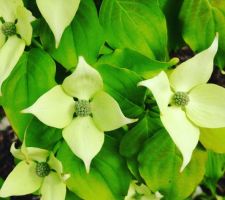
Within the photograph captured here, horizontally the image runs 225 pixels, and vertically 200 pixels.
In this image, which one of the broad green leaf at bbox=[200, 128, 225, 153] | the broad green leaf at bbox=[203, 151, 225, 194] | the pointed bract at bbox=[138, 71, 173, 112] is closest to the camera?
the pointed bract at bbox=[138, 71, 173, 112]

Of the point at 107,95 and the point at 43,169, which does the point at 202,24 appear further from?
the point at 43,169

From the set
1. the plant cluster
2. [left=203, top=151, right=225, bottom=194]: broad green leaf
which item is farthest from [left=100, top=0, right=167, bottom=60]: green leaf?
[left=203, top=151, right=225, bottom=194]: broad green leaf

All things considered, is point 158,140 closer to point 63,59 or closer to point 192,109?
point 192,109

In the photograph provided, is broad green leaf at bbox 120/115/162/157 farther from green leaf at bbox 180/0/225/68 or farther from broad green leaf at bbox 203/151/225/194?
broad green leaf at bbox 203/151/225/194

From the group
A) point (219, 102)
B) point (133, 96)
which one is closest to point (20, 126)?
point (133, 96)

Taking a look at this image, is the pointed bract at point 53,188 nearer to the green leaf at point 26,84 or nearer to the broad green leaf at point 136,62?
the green leaf at point 26,84

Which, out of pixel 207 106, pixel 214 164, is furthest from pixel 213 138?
pixel 214 164
